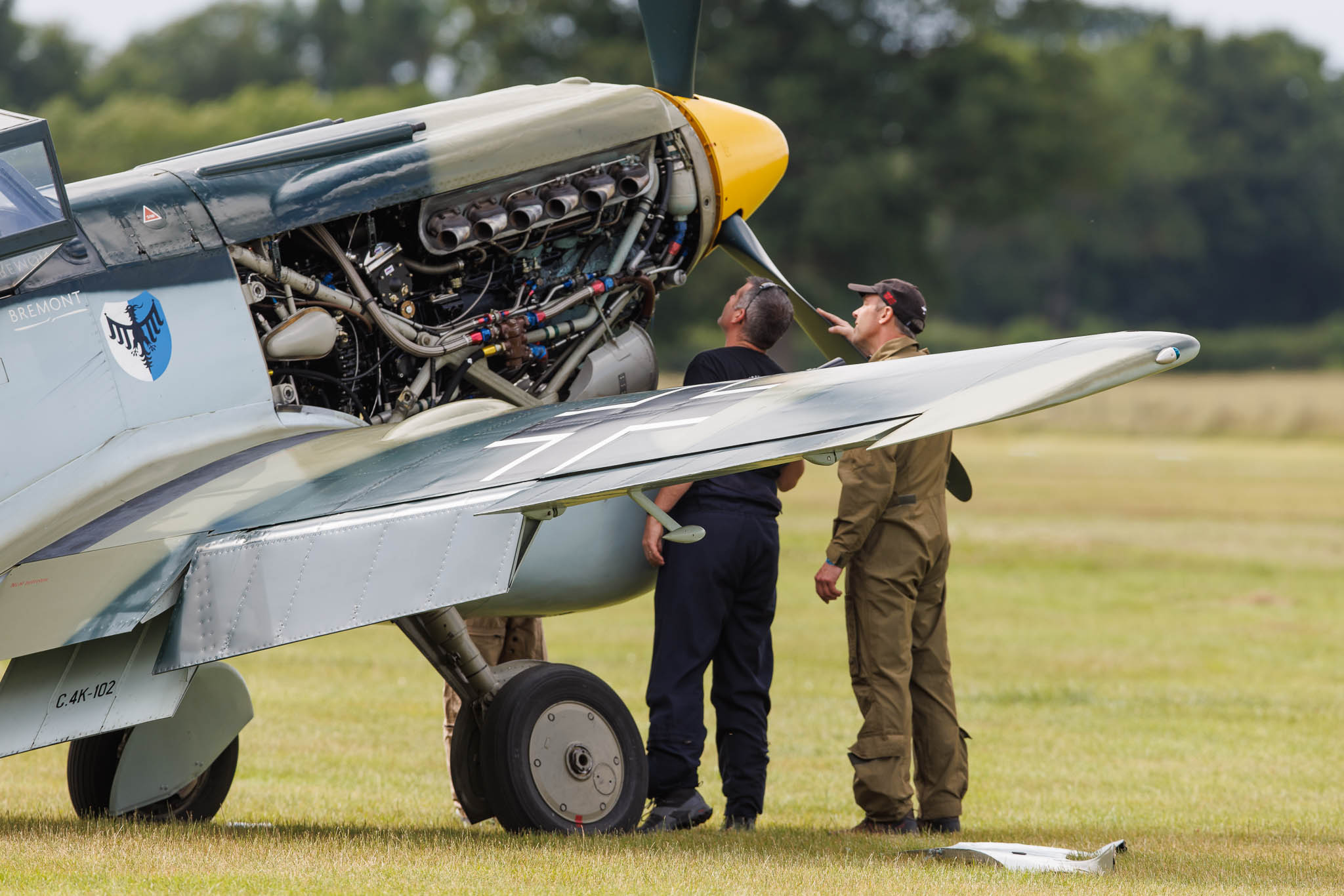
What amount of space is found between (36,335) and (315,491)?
3.64 feet

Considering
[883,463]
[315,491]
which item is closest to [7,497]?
[315,491]

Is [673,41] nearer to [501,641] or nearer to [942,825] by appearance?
[501,641]

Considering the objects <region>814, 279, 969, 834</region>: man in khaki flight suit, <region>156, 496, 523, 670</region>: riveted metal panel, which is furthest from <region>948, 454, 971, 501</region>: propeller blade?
<region>156, 496, 523, 670</region>: riveted metal panel

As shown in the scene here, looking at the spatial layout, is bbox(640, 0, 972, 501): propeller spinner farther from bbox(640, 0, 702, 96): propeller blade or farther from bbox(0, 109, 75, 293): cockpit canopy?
bbox(0, 109, 75, 293): cockpit canopy

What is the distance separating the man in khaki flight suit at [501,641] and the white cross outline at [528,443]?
1.75 m

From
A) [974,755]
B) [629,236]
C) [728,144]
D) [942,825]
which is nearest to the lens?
[942,825]

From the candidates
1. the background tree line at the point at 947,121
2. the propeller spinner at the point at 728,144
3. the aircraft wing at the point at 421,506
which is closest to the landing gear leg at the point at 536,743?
the aircraft wing at the point at 421,506

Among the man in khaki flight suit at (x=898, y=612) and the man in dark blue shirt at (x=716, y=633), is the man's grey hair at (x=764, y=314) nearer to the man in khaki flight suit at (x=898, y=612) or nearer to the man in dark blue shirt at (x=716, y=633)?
the man in dark blue shirt at (x=716, y=633)

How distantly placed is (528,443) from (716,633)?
4.22ft

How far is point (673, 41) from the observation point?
27.3 feet

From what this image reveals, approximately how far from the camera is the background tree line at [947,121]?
46.2 metres

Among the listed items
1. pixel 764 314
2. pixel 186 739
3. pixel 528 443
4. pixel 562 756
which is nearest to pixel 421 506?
pixel 528 443

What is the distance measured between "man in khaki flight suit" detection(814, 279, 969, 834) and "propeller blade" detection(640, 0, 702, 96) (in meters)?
1.96

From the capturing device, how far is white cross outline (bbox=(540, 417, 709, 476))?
17.4 feet
